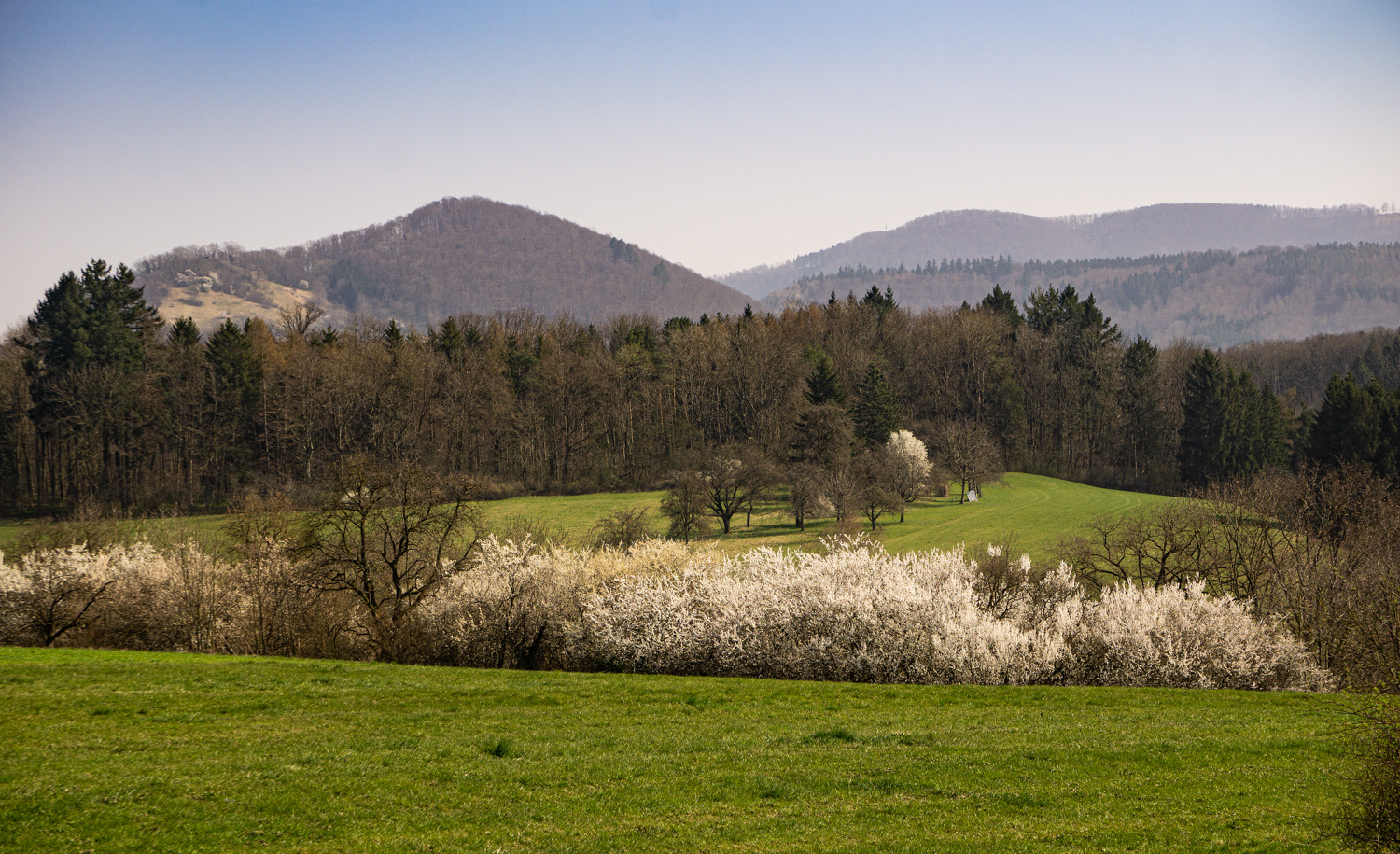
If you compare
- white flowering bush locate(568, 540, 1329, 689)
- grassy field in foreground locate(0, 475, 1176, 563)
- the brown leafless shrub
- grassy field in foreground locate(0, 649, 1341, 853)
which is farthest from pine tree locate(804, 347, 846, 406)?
the brown leafless shrub

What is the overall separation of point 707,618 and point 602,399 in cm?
5440

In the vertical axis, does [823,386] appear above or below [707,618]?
above

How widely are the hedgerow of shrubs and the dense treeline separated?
27.9m

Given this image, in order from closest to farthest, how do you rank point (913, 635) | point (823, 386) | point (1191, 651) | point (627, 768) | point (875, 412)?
point (627, 768) < point (913, 635) < point (1191, 651) < point (875, 412) < point (823, 386)

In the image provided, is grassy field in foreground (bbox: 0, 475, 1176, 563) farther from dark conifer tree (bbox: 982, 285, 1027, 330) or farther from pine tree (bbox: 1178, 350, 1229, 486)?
dark conifer tree (bbox: 982, 285, 1027, 330)

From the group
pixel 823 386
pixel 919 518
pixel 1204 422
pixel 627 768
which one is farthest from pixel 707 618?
pixel 1204 422

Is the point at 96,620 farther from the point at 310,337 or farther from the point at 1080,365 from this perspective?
the point at 1080,365

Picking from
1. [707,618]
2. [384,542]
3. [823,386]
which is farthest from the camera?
[823,386]

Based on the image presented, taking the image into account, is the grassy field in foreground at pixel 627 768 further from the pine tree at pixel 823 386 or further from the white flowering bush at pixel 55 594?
the pine tree at pixel 823 386

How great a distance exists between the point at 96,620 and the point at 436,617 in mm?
11610

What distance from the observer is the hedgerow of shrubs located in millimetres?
20609

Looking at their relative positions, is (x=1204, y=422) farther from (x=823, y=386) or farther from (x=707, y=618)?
(x=707, y=618)

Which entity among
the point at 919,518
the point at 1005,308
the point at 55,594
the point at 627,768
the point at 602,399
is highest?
the point at 1005,308

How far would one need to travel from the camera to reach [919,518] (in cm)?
5794
